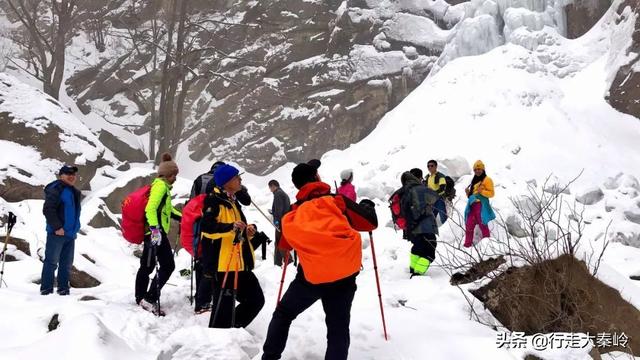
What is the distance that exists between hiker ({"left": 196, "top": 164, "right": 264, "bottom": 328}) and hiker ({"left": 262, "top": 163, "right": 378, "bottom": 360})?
3.02 ft

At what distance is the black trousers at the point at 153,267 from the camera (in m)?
5.47

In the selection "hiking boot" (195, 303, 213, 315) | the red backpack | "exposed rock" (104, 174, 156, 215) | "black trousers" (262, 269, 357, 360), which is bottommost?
"exposed rock" (104, 174, 156, 215)

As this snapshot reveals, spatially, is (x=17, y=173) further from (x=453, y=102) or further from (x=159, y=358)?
(x=453, y=102)

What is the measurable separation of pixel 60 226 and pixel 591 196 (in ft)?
37.1

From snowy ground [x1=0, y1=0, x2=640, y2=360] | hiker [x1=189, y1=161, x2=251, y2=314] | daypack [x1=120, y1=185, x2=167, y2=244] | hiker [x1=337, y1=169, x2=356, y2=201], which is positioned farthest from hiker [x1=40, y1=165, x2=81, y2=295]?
hiker [x1=337, y1=169, x2=356, y2=201]

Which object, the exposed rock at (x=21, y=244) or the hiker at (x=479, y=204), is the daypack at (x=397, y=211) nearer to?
the hiker at (x=479, y=204)

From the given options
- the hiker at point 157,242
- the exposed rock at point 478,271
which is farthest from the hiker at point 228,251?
the exposed rock at point 478,271

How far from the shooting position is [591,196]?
1134cm

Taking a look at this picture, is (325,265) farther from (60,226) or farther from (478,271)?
(60,226)

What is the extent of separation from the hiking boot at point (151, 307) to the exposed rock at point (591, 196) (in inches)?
397

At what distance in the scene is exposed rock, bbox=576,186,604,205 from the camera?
11297mm

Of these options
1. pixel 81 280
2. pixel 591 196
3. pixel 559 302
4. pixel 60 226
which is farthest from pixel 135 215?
pixel 591 196

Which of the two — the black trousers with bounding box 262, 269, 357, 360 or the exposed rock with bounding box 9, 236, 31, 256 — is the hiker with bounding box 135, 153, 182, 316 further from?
the exposed rock with bounding box 9, 236, 31, 256

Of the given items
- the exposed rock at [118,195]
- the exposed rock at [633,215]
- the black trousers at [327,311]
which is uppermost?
the black trousers at [327,311]
